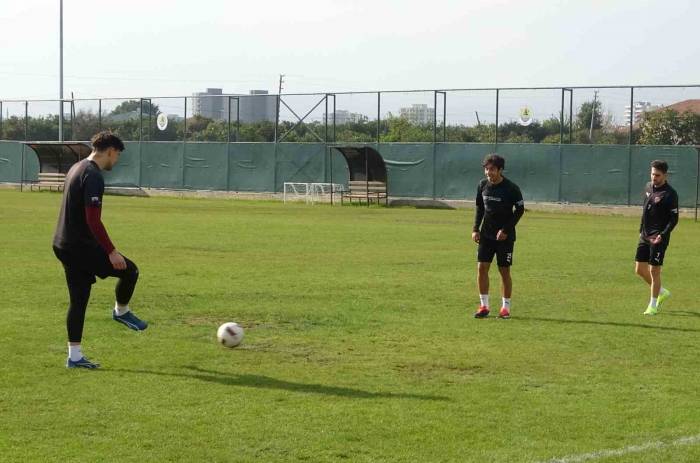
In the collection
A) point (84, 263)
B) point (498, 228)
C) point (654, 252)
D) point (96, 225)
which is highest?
point (96, 225)

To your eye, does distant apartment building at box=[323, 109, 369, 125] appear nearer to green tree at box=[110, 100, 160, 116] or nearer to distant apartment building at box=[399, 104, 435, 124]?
distant apartment building at box=[399, 104, 435, 124]

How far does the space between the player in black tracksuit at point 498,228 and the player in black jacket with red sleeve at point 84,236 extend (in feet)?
15.7

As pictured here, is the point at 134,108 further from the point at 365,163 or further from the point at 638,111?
the point at 638,111

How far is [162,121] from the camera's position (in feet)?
169

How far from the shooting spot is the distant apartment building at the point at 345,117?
46.2m

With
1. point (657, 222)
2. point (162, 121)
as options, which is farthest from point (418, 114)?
point (657, 222)

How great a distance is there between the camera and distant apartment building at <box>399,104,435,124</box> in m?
43.0

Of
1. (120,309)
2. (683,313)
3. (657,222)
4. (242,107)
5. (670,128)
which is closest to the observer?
(120,309)

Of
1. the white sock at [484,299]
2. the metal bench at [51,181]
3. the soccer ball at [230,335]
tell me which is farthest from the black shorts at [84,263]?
the metal bench at [51,181]

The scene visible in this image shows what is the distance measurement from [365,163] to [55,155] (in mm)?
16621

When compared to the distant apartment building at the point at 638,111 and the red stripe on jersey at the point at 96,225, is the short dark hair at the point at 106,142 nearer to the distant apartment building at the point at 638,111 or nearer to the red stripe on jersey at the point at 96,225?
the red stripe on jersey at the point at 96,225

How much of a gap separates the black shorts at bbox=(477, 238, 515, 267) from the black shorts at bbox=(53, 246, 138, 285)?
4897mm

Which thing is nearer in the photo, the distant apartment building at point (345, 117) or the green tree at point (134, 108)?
the distant apartment building at point (345, 117)

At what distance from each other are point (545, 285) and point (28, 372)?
28.1 feet
